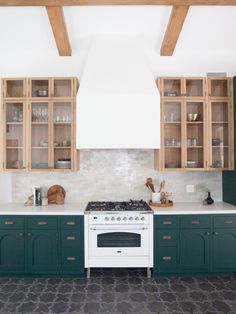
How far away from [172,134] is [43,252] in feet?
7.67

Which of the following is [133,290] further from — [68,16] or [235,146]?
[68,16]

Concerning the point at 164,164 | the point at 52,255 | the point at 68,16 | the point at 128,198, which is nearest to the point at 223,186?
the point at 164,164

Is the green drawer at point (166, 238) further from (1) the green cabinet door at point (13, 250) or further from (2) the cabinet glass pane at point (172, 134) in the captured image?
(1) the green cabinet door at point (13, 250)

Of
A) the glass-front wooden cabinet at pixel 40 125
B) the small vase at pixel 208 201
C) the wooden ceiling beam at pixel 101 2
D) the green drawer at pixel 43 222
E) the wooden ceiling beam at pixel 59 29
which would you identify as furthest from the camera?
the small vase at pixel 208 201

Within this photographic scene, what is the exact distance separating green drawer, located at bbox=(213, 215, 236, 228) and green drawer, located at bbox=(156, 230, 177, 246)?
0.55 m

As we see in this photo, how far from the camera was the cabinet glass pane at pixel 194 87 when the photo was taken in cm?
351

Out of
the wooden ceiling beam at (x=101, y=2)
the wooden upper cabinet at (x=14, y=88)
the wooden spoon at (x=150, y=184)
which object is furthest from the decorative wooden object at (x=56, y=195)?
the wooden ceiling beam at (x=101, y=2)

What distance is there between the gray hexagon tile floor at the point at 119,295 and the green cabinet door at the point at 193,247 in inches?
6.7

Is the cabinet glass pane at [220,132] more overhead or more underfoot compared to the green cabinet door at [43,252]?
more overhead

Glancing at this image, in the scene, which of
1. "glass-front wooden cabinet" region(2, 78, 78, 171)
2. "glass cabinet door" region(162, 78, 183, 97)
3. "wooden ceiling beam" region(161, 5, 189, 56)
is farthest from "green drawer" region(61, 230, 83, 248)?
"wooden ceiling beam" region(161, 5, 189, 56)

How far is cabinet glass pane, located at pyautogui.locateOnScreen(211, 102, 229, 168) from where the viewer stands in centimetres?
352

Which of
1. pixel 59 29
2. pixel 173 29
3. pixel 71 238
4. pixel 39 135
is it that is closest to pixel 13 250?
pixel 71 238

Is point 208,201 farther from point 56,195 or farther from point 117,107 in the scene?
point 56,195

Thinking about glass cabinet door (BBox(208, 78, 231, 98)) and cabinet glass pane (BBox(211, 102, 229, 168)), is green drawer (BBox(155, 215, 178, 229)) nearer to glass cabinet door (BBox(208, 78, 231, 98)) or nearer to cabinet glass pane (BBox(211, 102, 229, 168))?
cabinet glass pane (BBox(211, 102, 229, 168))
